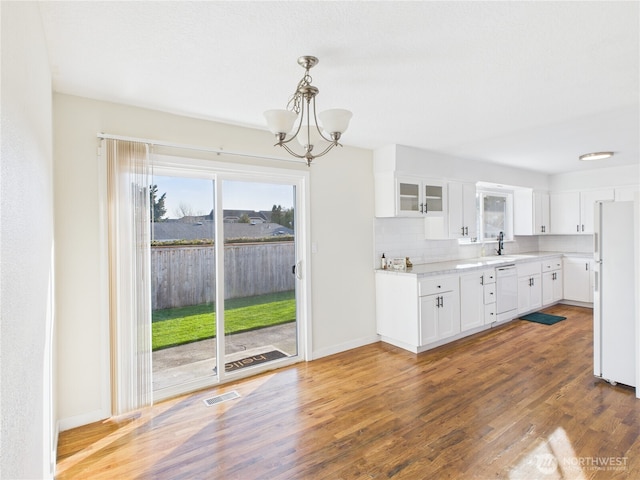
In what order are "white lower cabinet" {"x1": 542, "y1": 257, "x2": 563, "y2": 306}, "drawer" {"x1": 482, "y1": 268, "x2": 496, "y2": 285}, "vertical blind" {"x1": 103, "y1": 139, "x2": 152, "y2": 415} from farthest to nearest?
"white lower cabinet" {"x1": 542, "y1": 257, "x2": 563, "y2": 306} → "drawer" {"x1": 482, "y1": 268, "x2": 496, "y2": 285} → "vertical blind" {"x1": 103, "y1": 139, "x2": 152, "y2": 415}

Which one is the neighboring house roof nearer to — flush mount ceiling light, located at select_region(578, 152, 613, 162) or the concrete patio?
the concrete patio

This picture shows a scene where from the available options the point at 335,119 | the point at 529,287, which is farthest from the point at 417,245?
the point at 335,119

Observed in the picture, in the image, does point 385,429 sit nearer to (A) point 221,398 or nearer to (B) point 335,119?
(A) point 221,398

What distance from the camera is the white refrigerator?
3012mm

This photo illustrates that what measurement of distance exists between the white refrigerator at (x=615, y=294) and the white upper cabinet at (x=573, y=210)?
11.3 ft

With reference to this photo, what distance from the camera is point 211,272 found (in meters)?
3.23

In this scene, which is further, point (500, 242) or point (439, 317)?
point (500, 242)

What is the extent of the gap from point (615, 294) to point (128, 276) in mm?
4122

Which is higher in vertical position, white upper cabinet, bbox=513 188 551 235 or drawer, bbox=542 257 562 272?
white upper cabinet, bbox=513 188 551 235

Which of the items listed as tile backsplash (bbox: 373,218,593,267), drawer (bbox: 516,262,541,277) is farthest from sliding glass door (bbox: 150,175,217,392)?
drawer (bbox: 516,262,541,277)

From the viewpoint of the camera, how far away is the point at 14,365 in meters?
0.95

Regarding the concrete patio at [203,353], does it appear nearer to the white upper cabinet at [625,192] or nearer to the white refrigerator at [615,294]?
the white refrigerator at [615,294]

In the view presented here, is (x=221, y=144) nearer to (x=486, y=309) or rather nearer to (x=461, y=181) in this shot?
(x=461, y=181)

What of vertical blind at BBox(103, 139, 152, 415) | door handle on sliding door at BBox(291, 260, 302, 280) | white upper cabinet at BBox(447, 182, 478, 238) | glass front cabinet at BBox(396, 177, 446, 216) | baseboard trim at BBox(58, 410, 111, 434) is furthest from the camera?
white upper cabinet at BBox(447, 182, 478, 238)
